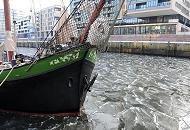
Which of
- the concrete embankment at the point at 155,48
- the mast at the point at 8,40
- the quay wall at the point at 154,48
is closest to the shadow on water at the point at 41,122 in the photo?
the mast at the point at 8,40

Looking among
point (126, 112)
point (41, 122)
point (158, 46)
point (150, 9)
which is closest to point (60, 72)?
point (41, 122)

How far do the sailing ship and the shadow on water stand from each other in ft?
0.89

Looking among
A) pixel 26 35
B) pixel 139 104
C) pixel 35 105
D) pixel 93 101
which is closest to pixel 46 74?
pixel 35 105

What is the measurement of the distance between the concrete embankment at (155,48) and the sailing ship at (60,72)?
3676cm

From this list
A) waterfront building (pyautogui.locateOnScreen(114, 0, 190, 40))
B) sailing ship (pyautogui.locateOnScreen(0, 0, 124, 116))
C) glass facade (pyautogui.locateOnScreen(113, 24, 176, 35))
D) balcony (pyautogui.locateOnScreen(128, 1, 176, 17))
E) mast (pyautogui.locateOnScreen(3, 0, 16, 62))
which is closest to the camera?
sailing ship (pyautogui.locateOnScreen(0, 0, 124, 116))

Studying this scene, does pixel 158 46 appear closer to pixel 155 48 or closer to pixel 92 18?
pixel 155 48

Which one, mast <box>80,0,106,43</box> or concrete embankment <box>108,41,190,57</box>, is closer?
mast <box>80,0,106,43</box>

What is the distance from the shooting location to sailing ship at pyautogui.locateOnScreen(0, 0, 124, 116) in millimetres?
10484

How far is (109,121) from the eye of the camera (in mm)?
11523

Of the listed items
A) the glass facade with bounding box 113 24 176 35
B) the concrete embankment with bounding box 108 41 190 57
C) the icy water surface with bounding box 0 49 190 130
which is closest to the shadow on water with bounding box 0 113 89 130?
the icy water surface with bounding box 0 49 190 130

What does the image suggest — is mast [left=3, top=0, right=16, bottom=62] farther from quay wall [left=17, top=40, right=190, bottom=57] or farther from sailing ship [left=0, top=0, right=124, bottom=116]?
quay wall [left=17, top=40, right=190, bottom=57]

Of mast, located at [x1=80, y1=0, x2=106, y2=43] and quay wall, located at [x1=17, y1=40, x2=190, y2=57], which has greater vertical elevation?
mast, located at [x1=80, y1=0, x2=106, y2=43]

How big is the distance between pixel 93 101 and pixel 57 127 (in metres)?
4.22

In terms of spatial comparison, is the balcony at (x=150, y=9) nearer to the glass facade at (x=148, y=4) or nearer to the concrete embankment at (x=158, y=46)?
the glass facade at (x=148, y=4)
